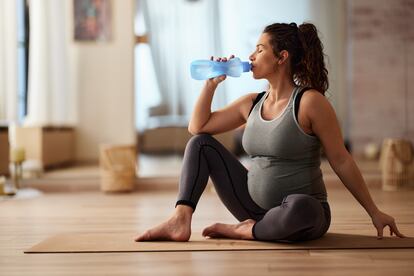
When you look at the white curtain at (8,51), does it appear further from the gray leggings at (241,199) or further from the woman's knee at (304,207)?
the woman's knee at (304,207)

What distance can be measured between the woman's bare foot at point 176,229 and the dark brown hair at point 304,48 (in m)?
0.57

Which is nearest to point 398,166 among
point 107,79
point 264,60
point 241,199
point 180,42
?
point 241,199

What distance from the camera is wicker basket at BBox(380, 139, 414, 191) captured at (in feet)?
12.1

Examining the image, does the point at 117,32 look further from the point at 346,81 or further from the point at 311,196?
the point at 311,196

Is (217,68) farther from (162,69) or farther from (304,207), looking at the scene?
(162,69)

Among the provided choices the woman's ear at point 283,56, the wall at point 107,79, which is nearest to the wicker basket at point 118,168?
the wall at point 107,79

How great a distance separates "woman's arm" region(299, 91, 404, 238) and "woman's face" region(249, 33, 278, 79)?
5.8 inches

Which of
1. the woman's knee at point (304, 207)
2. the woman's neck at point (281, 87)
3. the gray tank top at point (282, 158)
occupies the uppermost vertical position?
the woman's neck at point (281, 87)

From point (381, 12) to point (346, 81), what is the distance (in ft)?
2.68

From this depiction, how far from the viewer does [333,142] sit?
6.00ft

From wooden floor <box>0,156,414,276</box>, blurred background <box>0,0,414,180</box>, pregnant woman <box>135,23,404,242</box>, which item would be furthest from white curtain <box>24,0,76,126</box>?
pregnant woman <box>135,23,404,242</box>

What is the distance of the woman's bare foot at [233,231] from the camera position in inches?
76.7

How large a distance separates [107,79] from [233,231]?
3.73m

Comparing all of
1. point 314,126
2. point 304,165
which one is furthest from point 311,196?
point 314,126
